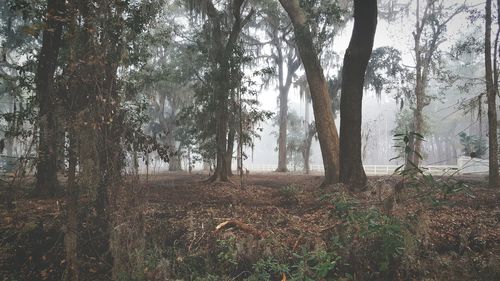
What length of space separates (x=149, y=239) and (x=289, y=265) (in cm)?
230

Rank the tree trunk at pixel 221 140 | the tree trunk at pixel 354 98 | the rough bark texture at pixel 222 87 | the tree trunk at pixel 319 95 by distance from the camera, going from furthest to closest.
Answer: the tree trunk at pixel 221 140
the rough bark texture at pixel 222 87
the tree trunk at pixel 319 95
the tree trunk at pixel 354 98

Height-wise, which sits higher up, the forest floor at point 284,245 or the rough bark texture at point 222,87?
the rough bark texture at point 222,87

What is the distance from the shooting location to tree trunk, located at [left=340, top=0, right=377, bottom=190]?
27.5 ft

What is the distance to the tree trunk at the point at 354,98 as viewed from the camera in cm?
837

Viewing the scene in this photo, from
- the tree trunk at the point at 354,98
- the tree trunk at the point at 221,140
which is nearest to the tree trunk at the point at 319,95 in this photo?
the tree trunk at the point at 354,98

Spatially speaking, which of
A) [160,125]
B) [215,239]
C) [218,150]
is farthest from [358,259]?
[160,125]

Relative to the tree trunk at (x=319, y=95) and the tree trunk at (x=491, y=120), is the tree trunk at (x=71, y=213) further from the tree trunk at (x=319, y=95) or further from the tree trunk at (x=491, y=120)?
the tree trunk at (x=491, y=120)

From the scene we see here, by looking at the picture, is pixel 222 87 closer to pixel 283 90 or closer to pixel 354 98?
pixel 354 98

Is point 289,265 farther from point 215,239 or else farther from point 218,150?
point 218,150

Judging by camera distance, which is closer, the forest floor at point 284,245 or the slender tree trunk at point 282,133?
the forest floor at point 284,245

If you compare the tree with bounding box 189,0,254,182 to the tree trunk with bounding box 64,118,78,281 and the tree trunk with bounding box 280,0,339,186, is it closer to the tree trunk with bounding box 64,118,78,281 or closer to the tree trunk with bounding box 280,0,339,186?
the tree trunk with bounding box 280,0,339,186

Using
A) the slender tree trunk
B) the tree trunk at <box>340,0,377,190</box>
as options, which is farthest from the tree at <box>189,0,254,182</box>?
the slender tree trunk

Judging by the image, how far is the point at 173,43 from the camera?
2325cm

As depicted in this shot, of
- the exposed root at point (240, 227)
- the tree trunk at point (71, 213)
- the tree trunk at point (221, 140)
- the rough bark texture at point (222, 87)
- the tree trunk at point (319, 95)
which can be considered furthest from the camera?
the tree trunk at point (221, 140)
